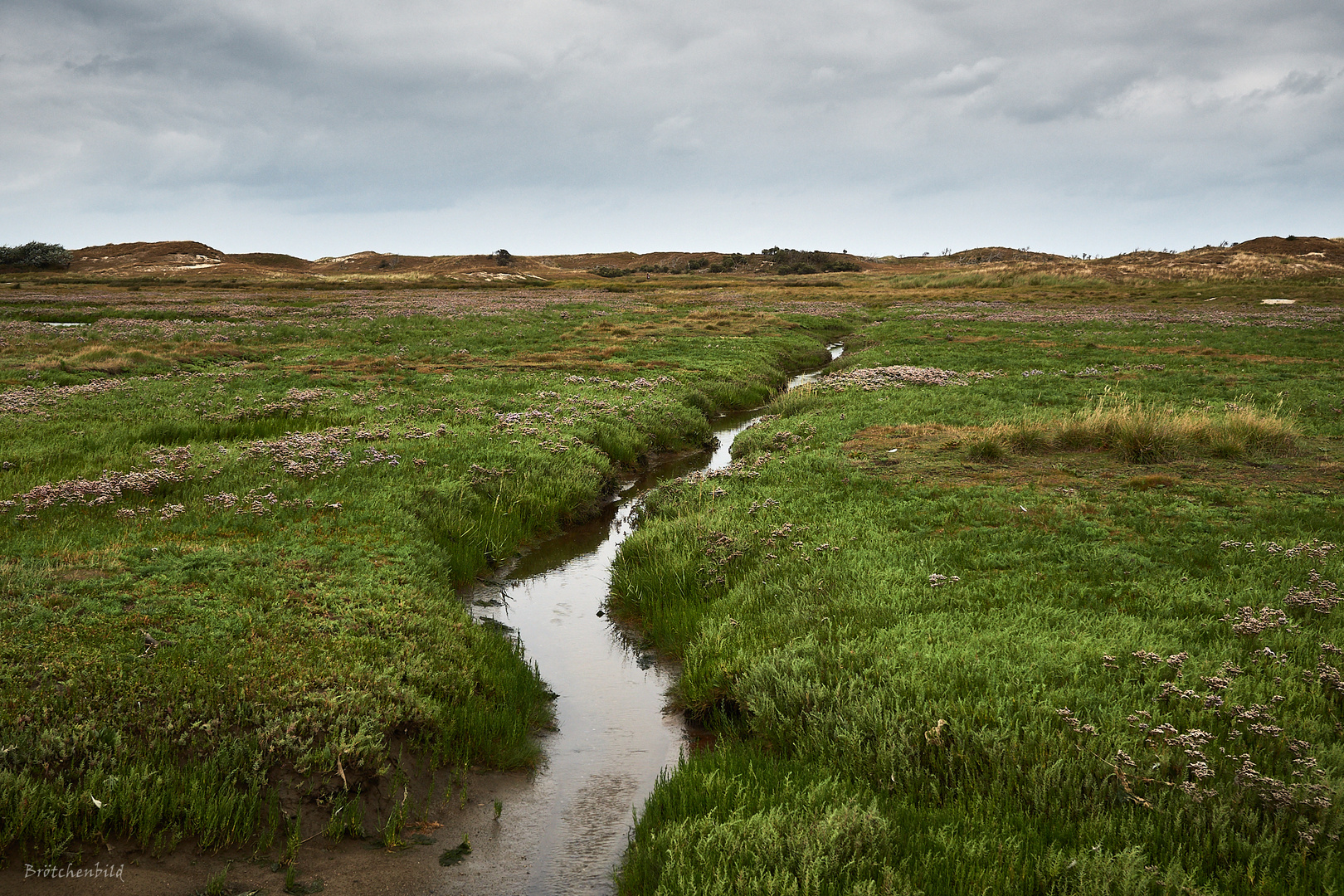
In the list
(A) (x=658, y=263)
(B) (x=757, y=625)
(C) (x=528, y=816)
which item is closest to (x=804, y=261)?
(A) (x=658, y=263)

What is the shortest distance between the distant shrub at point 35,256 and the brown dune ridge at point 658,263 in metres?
2.07

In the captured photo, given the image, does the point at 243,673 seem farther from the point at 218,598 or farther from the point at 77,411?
the point at 77,411

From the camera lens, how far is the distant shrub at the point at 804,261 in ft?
431

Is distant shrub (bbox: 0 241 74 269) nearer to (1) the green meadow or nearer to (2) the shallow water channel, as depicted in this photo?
(1) the green meadow

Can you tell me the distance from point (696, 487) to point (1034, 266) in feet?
304

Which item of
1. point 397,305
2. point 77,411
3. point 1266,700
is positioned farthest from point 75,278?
point 1266,700

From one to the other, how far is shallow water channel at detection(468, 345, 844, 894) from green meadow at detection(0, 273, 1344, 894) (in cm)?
37

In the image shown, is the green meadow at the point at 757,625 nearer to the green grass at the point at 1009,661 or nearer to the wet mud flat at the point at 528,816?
the green grass at the point at 1009,661

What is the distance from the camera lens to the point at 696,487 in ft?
46.2

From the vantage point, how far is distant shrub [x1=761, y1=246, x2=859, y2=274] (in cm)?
13138

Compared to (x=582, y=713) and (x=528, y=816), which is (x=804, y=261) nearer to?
(x=582, y=713)

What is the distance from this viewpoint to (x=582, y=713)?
798 cm

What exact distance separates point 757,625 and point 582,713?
2211mm

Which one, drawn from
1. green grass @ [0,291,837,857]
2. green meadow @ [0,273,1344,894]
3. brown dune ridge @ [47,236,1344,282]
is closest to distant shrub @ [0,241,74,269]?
brown dune ridge @ [47,236,1344,282]
